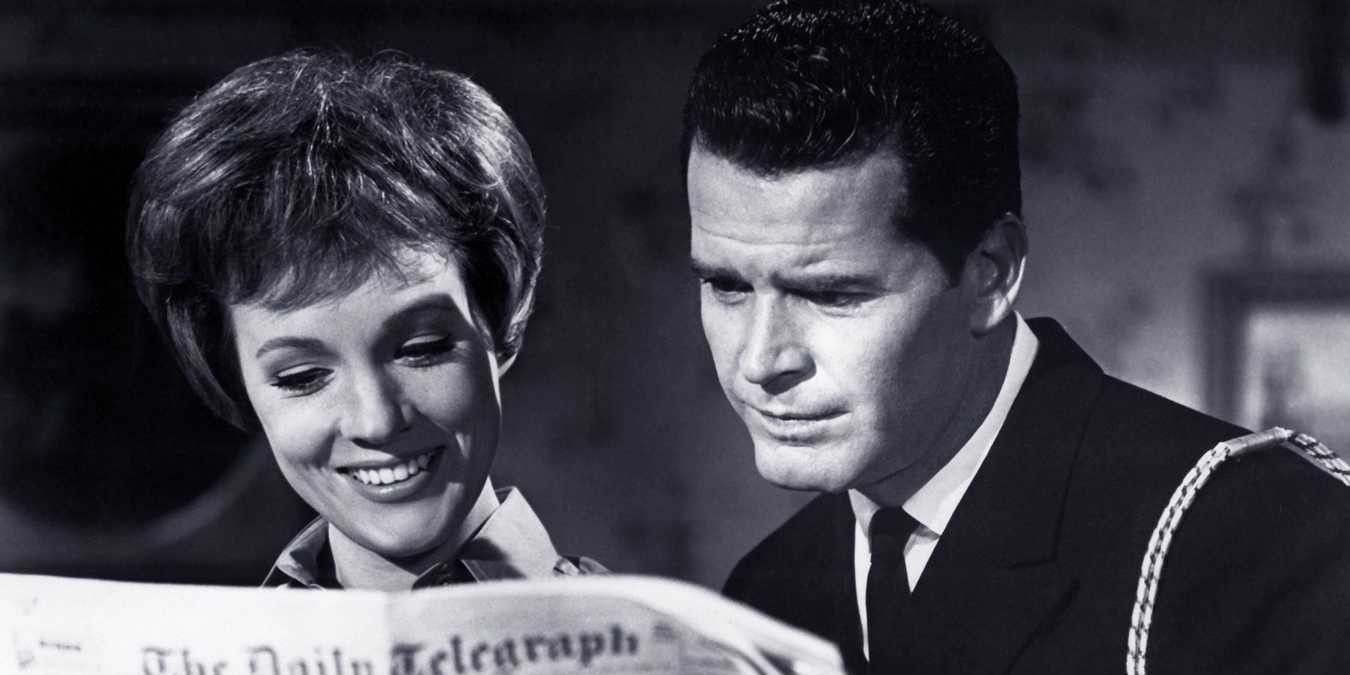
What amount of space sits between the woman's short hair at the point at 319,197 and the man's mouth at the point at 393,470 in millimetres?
92

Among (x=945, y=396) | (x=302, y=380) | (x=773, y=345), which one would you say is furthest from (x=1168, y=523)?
(x=302, y=380)

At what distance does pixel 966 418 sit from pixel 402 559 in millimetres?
380

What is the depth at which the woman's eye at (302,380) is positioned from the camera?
85 centimetres

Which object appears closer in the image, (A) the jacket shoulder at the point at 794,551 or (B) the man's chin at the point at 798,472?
(B) the man's chin at the point at 798,472

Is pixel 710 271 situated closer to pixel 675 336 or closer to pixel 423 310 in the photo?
pixel 423 310

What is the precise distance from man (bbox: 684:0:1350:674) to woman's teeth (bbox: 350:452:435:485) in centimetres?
20

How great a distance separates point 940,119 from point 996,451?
0.21 meters

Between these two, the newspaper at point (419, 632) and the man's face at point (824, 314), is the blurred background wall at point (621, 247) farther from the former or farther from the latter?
the newspaper at point (419, 632)

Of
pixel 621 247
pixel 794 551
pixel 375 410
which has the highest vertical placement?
pixel 621 247

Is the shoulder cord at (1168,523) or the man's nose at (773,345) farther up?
the man's nose at (773,345)

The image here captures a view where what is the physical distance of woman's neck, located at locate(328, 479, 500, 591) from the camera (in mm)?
912

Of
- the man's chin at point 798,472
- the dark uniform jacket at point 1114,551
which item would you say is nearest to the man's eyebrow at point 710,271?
the man's chin at point 798,472

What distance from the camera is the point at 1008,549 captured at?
829mm

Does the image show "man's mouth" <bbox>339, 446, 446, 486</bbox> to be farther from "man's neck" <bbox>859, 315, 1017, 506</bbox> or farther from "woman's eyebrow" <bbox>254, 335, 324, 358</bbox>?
"man's neck" <bbox>859, 315, 1017, 506</bbox>
